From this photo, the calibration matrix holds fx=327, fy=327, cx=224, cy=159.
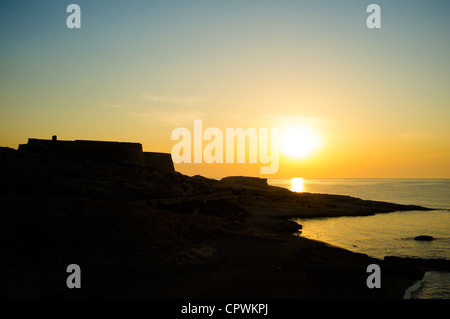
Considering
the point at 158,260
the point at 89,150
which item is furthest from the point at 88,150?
the point at 158,260

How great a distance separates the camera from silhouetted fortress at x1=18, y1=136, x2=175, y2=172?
53.0 metres

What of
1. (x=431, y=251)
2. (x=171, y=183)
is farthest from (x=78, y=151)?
(x=431, y=251)

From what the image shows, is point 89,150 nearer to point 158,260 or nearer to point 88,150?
point 88,150

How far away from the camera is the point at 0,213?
1880 centimetres

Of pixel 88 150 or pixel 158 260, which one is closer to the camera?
pixel 158 260

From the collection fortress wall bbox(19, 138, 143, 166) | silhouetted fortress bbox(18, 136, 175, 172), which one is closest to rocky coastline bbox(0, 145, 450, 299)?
silhouetted fortress bbox(18, 136, 175, 172)

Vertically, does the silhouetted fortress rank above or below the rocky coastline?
above

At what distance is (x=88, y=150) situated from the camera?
55.9 m

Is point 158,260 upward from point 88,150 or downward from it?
downward

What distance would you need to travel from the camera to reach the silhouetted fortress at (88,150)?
53.0m

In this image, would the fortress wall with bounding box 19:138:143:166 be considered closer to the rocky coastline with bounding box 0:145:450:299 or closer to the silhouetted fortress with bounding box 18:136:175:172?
the silhouetted fortress with bounding box 18:136:175:172

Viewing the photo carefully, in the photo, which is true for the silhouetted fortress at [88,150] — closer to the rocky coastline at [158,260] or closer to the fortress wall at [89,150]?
the fortress wall at [89,150]
